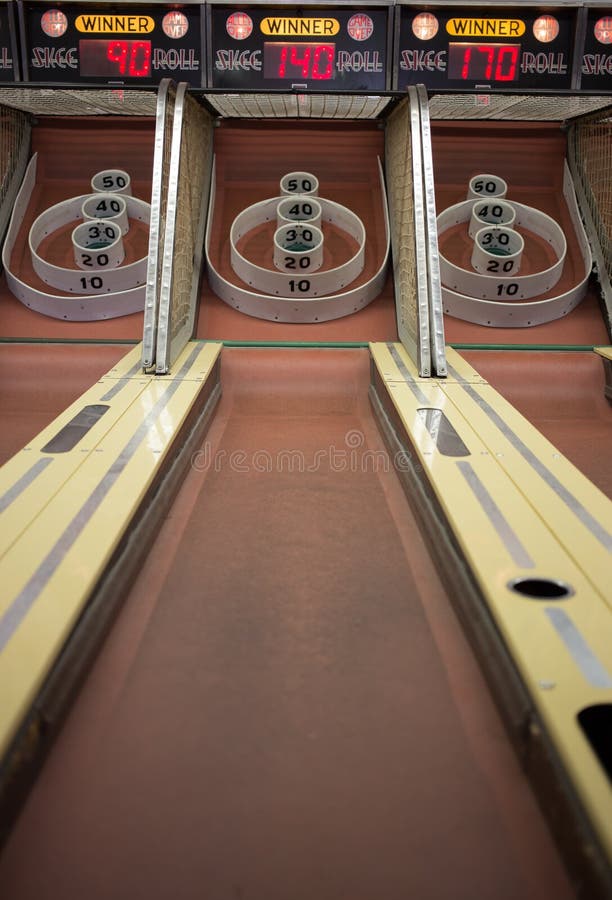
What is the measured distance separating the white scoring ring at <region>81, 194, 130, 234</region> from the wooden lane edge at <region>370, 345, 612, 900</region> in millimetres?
2928

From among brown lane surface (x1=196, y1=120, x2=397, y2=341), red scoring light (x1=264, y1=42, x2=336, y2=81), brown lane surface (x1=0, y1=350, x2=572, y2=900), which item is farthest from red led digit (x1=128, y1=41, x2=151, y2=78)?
brown lane surface (x1=0, y1=350, x2=572, y2=900)

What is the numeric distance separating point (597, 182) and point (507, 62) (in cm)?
91

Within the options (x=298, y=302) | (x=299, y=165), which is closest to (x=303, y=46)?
(x=299, y=165)

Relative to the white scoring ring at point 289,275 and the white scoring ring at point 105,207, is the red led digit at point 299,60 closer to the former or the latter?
the white scoring ring at point 289,275

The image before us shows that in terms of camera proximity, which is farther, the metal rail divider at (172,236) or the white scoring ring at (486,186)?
the white scoring ring at (486,186)

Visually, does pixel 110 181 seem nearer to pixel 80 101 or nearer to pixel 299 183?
pixel 80 101

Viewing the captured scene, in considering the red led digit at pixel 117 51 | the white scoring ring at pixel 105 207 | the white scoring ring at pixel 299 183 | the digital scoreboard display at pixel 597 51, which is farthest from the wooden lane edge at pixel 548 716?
the red led digit at pixel 117 51

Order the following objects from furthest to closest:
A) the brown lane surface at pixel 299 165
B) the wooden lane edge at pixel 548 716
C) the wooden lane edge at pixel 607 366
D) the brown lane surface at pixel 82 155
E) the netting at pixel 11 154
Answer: the brown lane surface at pixel 82 155, the brown lane surface at pixel 299 165, the netting at pixel 11 154, the wooden lane edge at pixel 607 366, the wooden lane edge at pixel 548 716

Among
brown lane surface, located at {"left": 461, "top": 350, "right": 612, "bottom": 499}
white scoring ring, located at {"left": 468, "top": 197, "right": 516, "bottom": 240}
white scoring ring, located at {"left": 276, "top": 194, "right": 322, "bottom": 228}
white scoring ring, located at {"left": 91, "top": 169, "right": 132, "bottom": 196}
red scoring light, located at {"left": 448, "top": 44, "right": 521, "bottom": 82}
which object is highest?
red scoring light, located at {"left": 448, "top": 44, "right": 521, "bottom": 82}

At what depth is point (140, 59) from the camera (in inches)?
164

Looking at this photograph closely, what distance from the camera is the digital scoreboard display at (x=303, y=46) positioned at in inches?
160

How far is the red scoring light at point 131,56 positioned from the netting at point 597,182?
247 centimetres

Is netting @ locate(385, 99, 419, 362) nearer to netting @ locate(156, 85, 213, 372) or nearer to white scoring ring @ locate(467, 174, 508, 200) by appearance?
white scoring ring @ locate(467, 174, 508, 200)

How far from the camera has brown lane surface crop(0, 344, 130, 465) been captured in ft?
9.93
